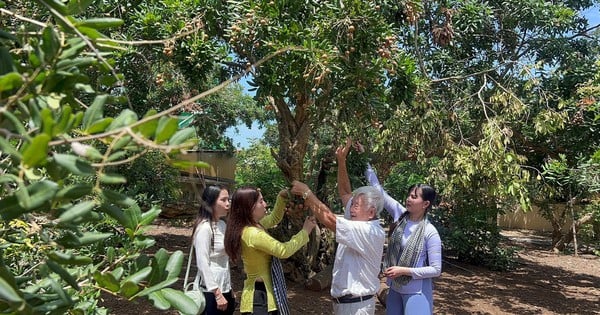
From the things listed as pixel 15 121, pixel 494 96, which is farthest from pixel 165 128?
pixel 494 96

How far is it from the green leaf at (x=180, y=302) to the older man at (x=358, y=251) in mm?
2191

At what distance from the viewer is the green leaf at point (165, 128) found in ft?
2.93

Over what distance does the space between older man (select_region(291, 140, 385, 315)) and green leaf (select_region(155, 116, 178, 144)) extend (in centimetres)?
248

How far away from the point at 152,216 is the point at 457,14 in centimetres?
584

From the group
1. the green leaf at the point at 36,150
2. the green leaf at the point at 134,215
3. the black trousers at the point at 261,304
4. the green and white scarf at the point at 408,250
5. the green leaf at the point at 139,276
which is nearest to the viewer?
the green leaf at the point at 36,150

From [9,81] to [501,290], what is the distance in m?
8.30

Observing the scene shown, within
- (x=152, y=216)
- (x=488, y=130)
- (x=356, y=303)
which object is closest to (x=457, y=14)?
(x=488, y=130)

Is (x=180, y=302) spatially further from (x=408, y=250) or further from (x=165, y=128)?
(x=408, y=250)

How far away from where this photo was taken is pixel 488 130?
18.5ft

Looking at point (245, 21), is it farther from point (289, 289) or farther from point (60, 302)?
point (289, 289)

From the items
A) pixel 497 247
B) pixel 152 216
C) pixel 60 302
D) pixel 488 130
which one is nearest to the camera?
pixel 60 302

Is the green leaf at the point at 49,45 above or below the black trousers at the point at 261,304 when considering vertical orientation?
above

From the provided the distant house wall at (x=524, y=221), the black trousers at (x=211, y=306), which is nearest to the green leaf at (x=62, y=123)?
the black trousers at (x=211, y=306)

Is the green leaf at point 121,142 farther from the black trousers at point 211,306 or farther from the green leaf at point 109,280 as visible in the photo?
the black trousers at point 211,306
